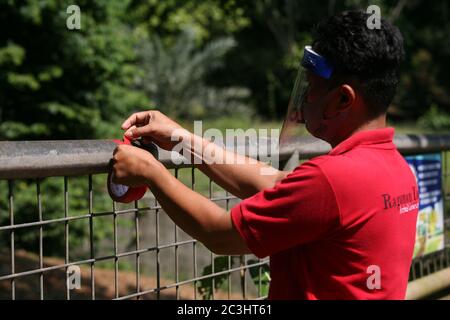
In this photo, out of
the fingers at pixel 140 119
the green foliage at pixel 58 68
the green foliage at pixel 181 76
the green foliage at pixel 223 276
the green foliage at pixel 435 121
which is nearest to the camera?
the fingers at pixel 140 119

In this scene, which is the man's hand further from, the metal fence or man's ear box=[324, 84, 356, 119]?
man's ear box=[324, 84, 356, 119]

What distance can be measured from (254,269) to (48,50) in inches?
208

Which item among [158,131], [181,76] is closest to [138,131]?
[158,131]

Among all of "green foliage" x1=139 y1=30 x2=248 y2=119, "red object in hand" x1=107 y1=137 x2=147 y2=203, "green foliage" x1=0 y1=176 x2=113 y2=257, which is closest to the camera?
"red object in hand" x1=107 y1=137 x2=147 y2=203

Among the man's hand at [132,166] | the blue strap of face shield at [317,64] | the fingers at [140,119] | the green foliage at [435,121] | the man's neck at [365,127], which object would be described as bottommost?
the man's hand at [132,166]

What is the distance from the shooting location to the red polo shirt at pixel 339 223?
1.79 m

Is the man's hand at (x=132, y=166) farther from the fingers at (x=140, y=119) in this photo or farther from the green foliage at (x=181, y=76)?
the green foliage at (x=181, y=76)

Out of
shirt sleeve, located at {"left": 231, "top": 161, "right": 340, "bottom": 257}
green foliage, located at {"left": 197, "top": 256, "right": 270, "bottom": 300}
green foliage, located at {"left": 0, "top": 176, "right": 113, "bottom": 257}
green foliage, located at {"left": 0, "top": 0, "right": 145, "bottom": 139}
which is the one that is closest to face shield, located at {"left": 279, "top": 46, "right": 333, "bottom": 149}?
shirt sleeve, located at {"left": 231, "top": 161, "right": 340, "bottom": 257}

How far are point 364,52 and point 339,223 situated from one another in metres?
0.47

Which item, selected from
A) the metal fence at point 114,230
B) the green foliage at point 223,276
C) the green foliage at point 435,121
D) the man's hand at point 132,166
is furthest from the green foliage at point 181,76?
the man's hand at point 132,166

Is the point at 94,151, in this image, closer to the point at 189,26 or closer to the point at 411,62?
the point at 189,26

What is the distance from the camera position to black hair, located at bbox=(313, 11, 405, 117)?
6.08 feet

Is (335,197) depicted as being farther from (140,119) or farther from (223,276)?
(223,276)

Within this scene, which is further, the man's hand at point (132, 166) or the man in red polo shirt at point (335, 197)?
the man's hand at point (132, 166)
